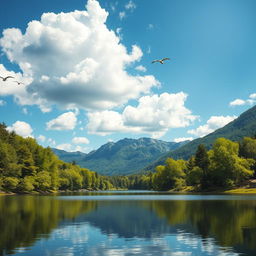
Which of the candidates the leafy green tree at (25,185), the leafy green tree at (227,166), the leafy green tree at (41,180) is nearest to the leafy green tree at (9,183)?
the leafy green tree at (25,185)

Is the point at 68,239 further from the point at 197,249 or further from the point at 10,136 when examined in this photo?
the point at 10,136

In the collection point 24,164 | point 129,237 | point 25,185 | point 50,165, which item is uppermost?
point 50,165

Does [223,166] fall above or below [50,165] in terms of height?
below

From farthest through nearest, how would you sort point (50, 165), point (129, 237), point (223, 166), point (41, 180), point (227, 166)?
point (50, 165) → point (223, 166) → point (227, 166) → point (41, 180) → point (129, 237)

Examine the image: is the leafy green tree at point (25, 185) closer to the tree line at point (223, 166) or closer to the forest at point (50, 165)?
the forest at point (50, 165)

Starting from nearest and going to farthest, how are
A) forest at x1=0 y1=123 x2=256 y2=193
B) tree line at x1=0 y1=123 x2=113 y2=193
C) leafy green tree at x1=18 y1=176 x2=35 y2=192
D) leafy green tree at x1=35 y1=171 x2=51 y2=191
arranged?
tree line at x1=0 y1=123 x2=113 y2=193 → forest at x1=0 y1=123 x2=256 y2=193 → leafy green tree at x1=18 y1=176 x2=35 y2=192 → leafy green tree at x1=35 y1=171 x2=51 y2=191

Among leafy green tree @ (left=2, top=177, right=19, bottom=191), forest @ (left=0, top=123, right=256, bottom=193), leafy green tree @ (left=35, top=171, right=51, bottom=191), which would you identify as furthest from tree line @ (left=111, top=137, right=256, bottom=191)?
leafy green tree @ (left=2, top=177, right=19, bottom=191)

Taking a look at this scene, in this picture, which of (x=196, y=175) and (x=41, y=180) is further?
(x=196, y=175)

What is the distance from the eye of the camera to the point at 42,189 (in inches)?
5714

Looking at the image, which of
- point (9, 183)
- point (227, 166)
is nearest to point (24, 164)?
point (9, 183)

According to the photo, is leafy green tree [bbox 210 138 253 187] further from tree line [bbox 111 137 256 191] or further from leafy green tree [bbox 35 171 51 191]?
leafy green tree [bbox 35 171 51 191]

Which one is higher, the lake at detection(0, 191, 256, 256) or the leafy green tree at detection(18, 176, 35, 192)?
the leafy green tree at detection(18, 176, 35, 192)

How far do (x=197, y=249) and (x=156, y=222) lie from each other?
14.3 m

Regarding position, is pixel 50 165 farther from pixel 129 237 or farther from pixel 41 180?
pixel 129 237
